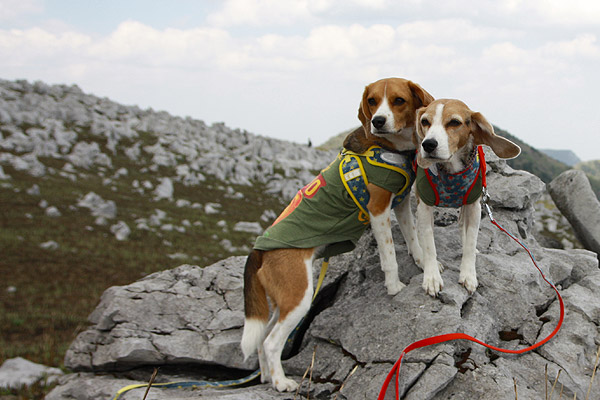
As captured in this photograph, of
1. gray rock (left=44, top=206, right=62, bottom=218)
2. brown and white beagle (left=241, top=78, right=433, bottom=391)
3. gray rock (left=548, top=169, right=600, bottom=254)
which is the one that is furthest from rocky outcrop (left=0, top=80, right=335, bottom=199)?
brown and white beagle (left=241, top=78, right=433, bottom=391)

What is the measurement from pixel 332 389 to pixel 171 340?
2805 millimetres

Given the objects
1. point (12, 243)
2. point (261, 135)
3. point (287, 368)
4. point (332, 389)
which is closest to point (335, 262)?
point (287, 368)

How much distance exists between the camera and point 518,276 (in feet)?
18.8

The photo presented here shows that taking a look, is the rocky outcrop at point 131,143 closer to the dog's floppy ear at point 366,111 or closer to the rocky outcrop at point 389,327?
the rocky outcrop at point 389,327

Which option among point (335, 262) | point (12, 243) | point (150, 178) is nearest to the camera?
point (335, 262)

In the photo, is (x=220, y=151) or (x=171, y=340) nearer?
(x=171, y=340)

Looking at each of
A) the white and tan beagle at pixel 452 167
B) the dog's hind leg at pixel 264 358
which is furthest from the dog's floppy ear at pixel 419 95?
the dog's hind leg at pixel 264 358

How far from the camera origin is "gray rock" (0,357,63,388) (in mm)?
7964

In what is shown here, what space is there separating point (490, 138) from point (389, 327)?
2326 mm

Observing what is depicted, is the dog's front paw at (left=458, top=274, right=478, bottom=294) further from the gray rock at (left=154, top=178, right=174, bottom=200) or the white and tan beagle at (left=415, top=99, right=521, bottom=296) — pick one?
the gray rock at (left=154, top=178, right=174, bottom=200)

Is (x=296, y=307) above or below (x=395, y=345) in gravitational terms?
above

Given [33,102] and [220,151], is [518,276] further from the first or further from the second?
[33,102]

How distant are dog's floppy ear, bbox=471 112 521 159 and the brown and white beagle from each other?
26.6 inches

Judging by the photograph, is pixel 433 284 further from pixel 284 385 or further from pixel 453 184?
pixel 284 385
